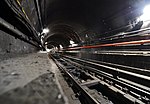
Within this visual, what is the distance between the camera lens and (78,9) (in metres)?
8.02

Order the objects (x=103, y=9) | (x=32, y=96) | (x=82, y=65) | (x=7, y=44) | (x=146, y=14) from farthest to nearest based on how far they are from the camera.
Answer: (x=103, y=9) < (x=82, y=65) < (x=146, y=14) < (x=7, y=44) < (x=32, y=96)

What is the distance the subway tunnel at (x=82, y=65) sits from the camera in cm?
49

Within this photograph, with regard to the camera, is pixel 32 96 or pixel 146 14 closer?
pixel 32 96

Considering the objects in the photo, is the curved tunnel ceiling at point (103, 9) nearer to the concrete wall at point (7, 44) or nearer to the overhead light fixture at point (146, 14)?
the overhead light fixture at point (146, 14)

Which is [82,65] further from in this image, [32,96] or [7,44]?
[32,96]

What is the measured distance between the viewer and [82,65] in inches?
251

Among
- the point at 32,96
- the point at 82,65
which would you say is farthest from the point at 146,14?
the point at 32,96

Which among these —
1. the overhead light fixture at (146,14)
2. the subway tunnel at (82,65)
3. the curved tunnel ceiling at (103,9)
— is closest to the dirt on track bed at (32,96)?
the subway tunnel at (82,65)

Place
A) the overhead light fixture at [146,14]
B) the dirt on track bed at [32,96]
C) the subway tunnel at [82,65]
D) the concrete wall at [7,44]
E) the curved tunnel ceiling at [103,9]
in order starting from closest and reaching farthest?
the dirt on track bed at [32,96] < the subway tunnel at [82,65] < the concrete wall at [7,44] < the overhead light fixture at [146,14] < the curved tunnel ceiling at [103,9]

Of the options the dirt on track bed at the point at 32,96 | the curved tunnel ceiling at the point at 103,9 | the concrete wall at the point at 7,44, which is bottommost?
the dirt on track bed at the point at 32,96

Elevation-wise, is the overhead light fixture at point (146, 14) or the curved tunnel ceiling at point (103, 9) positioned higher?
the curved tunnel ceiling at point (103, 9)

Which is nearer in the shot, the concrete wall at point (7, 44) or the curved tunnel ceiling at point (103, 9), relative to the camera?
the concrete wall at point (7, 44)

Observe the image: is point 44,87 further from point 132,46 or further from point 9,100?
point 132,46

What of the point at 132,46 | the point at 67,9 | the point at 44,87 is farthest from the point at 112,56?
the point at 44,87
